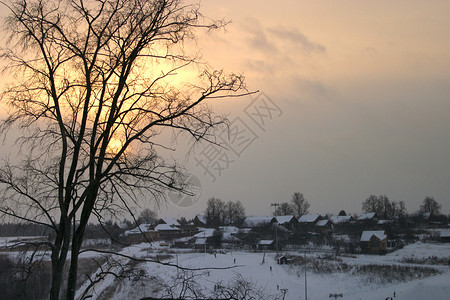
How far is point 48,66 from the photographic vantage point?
15.8 ft

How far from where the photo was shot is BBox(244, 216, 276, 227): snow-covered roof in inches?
3580

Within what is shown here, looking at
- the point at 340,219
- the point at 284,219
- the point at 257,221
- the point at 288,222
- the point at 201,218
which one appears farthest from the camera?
the point at 340,219

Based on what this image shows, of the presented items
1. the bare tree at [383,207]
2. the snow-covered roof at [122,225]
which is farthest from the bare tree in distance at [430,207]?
the snow-covered roof at [122,225]

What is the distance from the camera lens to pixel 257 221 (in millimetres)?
92250

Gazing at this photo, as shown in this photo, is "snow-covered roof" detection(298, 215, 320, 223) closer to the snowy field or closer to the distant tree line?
the distant tree line

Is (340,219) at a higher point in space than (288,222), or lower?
higher

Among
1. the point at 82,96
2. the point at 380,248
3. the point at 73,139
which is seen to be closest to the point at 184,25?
the point at 82,96

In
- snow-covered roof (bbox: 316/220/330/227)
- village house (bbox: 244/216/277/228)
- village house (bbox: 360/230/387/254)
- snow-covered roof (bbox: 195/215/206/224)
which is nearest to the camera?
village house (bbox: 360/230/387/254)

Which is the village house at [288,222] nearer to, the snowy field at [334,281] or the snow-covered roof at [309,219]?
the snow-covered roof at [309,219]

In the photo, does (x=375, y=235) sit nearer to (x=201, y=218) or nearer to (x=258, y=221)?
(x=258, y=221)

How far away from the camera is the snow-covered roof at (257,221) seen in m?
90.9

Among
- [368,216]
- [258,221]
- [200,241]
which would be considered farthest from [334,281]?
[368,216]

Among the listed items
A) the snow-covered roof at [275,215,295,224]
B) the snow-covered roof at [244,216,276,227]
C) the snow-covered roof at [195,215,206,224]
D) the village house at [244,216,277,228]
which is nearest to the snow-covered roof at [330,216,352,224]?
the snow-covered roof at [275,215,295,224]

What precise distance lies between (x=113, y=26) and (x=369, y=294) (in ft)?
107
